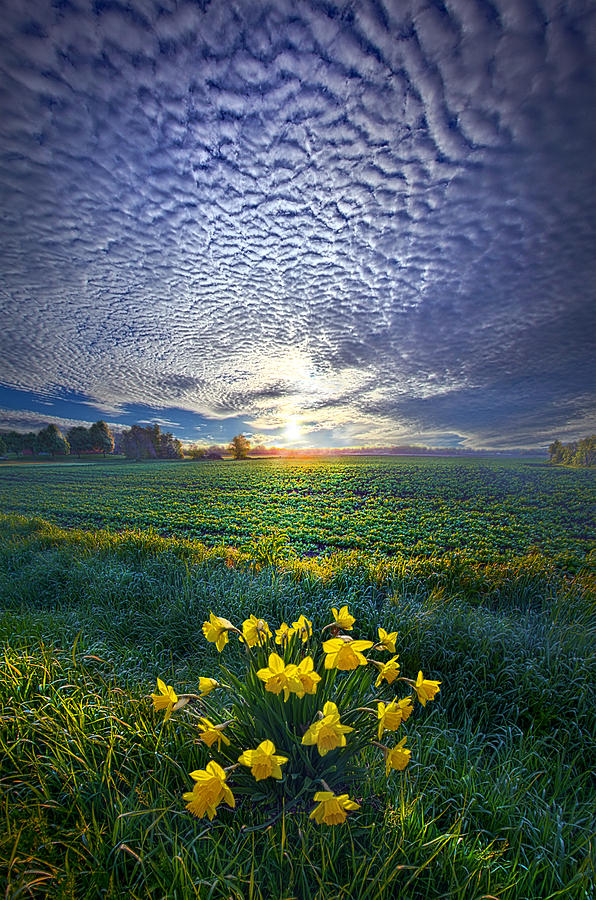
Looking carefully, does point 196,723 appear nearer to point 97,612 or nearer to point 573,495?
point 97,612

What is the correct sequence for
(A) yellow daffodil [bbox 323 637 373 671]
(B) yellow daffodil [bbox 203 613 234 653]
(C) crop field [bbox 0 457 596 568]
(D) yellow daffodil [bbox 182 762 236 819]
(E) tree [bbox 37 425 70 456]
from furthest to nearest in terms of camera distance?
(E) tree [bbox 37 425 70 456], (C) crop field [bbox 0 457 596 568], (B) yellow daffodil [bbox 203 613 234 653], (A) yellow daffodil [bbox 323 637 373 671], (D) yellow daffodil [bbox 182 762 236 819]

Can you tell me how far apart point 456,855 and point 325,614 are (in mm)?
2707

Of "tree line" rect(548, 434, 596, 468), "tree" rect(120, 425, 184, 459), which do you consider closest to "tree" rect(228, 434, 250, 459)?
"tree" rect(120, 425, 184, 459)

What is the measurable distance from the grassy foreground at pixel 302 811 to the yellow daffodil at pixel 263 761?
0.24 meters

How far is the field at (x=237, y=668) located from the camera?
4.53 ft

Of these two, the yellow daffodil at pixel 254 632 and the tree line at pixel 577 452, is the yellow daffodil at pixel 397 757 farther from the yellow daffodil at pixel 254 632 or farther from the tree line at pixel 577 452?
the tree line at pixel 577 452

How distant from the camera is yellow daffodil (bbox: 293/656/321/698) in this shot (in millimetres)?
1361

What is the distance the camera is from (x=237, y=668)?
318 cm

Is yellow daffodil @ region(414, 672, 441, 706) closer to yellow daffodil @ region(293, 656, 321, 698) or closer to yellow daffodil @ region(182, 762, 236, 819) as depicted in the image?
yellow daffodil @ region(293, 656, 321, 698)

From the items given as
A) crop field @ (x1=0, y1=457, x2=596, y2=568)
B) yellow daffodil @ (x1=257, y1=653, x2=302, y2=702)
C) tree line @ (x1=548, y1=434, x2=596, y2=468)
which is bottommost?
crop field @ (x1=0, y1=457, x2=596, y2=568)

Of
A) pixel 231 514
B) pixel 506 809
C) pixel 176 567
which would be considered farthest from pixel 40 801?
pixel 231 514

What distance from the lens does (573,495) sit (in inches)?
567

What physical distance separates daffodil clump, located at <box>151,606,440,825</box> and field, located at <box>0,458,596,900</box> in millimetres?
157

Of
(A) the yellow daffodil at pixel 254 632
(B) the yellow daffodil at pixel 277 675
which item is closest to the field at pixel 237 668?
(B) the yellow daffodil at pixel 277 675
